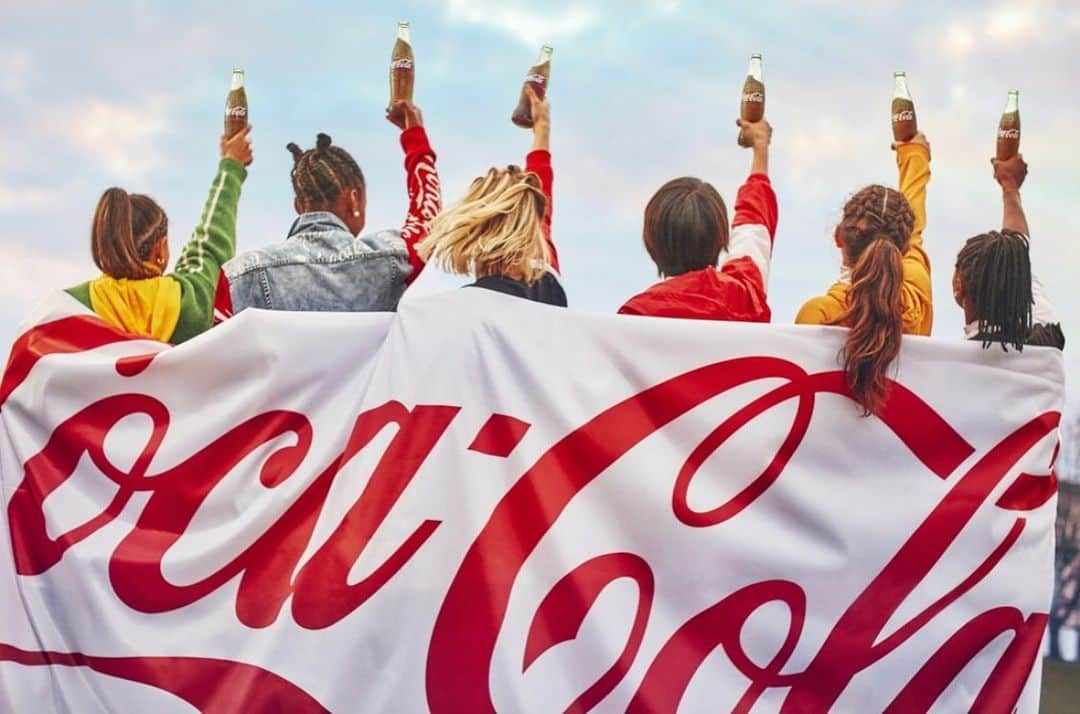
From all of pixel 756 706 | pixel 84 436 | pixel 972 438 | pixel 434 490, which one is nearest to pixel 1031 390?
pixel 972 438

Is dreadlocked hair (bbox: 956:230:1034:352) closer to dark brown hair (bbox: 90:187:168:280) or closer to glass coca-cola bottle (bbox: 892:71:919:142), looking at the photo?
glass coca-cola bottle (bbox: 892:71:919:142)

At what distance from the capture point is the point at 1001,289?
4684 millimetres

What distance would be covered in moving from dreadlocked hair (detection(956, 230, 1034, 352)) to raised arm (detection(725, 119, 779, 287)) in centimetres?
64

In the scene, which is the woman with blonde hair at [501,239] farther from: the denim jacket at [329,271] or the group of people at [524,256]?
the denim jacket at [329,271]

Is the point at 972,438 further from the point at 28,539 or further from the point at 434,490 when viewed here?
the point at 28,539

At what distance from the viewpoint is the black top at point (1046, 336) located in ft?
15.9

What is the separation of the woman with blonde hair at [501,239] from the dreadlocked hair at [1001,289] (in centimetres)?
129

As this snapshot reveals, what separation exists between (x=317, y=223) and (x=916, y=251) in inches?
72.7

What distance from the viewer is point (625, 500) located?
173 inches

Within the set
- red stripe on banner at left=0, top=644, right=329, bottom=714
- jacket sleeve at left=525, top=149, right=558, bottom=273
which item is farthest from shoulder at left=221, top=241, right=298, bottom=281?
red stripe on banner at left=0, top=644, right=329, bottom=714

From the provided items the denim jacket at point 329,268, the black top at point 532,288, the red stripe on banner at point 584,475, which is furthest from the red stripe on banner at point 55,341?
the red stripe on banner at point 584,475

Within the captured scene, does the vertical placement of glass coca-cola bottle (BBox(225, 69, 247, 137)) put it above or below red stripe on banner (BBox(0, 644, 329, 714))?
above

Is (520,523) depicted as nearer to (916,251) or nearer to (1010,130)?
(916,251)

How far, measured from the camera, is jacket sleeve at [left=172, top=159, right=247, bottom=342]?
4734mm
